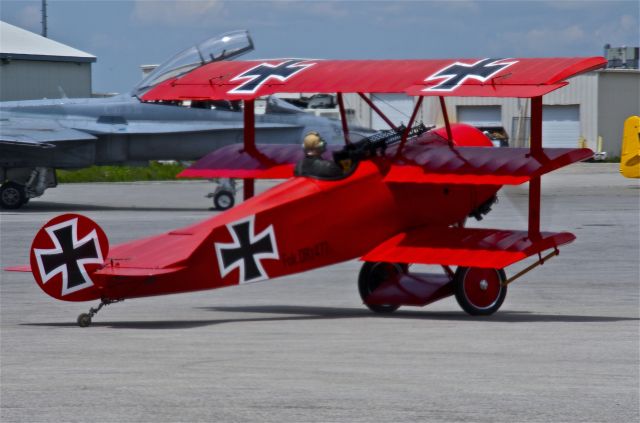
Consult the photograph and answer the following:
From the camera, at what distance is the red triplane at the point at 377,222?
11.9m

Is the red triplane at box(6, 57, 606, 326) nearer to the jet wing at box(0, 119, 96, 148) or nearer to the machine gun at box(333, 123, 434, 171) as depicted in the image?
the machine gun at box(333, 123, 434, 171)

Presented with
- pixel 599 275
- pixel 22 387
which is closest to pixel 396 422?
pixel 22 387

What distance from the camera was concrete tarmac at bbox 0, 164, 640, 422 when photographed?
318 inches

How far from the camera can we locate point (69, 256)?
11703mm

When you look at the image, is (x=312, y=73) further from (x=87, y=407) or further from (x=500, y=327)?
(x=87, y=407)

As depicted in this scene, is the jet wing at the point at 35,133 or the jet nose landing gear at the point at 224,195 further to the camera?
the jet nose landing gear at the point at 224,195

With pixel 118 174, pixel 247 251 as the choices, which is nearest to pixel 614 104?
pixel 118 174

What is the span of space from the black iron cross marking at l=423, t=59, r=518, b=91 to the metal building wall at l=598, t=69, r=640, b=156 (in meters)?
52.4

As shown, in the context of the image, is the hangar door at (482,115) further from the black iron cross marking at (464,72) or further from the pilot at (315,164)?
the pilot at (315,164)

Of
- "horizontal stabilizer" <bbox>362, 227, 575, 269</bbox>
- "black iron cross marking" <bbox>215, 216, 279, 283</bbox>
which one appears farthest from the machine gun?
"black iron cross marking" <bbox>215, 216, 279, 283</bbox>

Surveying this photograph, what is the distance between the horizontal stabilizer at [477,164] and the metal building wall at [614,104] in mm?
52124

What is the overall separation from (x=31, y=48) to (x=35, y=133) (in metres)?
30.3

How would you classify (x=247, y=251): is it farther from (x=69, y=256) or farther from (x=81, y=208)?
(x=81, y=208)

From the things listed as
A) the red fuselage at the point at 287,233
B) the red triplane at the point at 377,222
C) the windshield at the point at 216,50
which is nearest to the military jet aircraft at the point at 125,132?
the windshield at the point at 216,50
